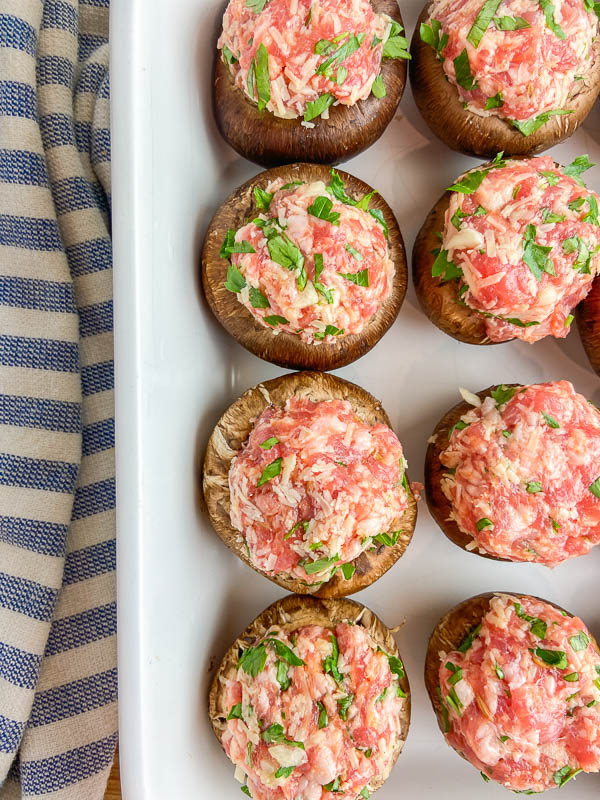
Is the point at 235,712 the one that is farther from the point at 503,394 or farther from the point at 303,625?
the point at 503,394

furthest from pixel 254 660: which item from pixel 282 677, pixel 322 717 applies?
pixel 322 717

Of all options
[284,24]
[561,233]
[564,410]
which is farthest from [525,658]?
[284,24]

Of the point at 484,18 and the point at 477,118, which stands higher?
the point at 484,18

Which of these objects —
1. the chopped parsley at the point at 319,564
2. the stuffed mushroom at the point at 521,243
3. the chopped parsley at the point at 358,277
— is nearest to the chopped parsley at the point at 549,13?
the stuffed mushroom at the point at 521,243

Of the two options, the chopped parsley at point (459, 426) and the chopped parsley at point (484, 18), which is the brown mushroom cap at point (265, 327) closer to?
the chopped parsley at point (459, 426)

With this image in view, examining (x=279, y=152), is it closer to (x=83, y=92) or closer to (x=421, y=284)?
(x=421, y=284)

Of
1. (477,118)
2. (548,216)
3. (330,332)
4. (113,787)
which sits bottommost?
(113,787)
